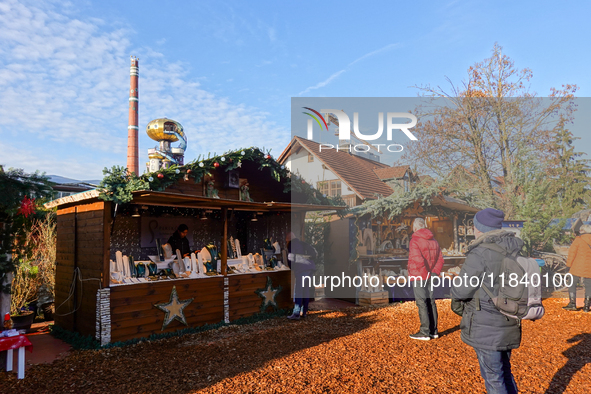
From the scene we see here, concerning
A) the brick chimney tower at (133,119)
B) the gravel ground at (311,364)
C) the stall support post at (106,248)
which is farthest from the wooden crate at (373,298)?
the brick chimney tower at (133,119)

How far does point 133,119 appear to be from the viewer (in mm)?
28969

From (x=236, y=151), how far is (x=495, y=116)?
1445 cm

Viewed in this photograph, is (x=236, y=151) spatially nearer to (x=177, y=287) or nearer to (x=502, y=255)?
(x=177, y=287)

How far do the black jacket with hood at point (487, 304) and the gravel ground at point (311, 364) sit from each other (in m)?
1.43

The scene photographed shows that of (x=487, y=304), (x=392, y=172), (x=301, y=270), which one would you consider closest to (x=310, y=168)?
(x=392, y=172)

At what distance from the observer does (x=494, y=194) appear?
58.2ft

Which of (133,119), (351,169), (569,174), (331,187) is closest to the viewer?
(569,174)

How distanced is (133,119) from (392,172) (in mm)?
20404

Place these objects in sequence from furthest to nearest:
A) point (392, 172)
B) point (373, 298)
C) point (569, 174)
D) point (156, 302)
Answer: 1. point (392, 172)
2. point (569, 174)
3. point (373, 298)
4. point (156, 302)

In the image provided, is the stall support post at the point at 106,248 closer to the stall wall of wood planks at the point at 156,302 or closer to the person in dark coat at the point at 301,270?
the stall wall of wood planks at the point at 156,302

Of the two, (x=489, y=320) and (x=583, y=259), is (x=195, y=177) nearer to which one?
(x=489, y=320)

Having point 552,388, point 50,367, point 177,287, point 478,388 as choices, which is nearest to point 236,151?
point 177,287

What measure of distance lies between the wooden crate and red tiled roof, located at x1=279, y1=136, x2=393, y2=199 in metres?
6.80

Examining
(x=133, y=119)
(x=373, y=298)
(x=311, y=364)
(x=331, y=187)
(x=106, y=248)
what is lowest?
(x=373, y=298)
